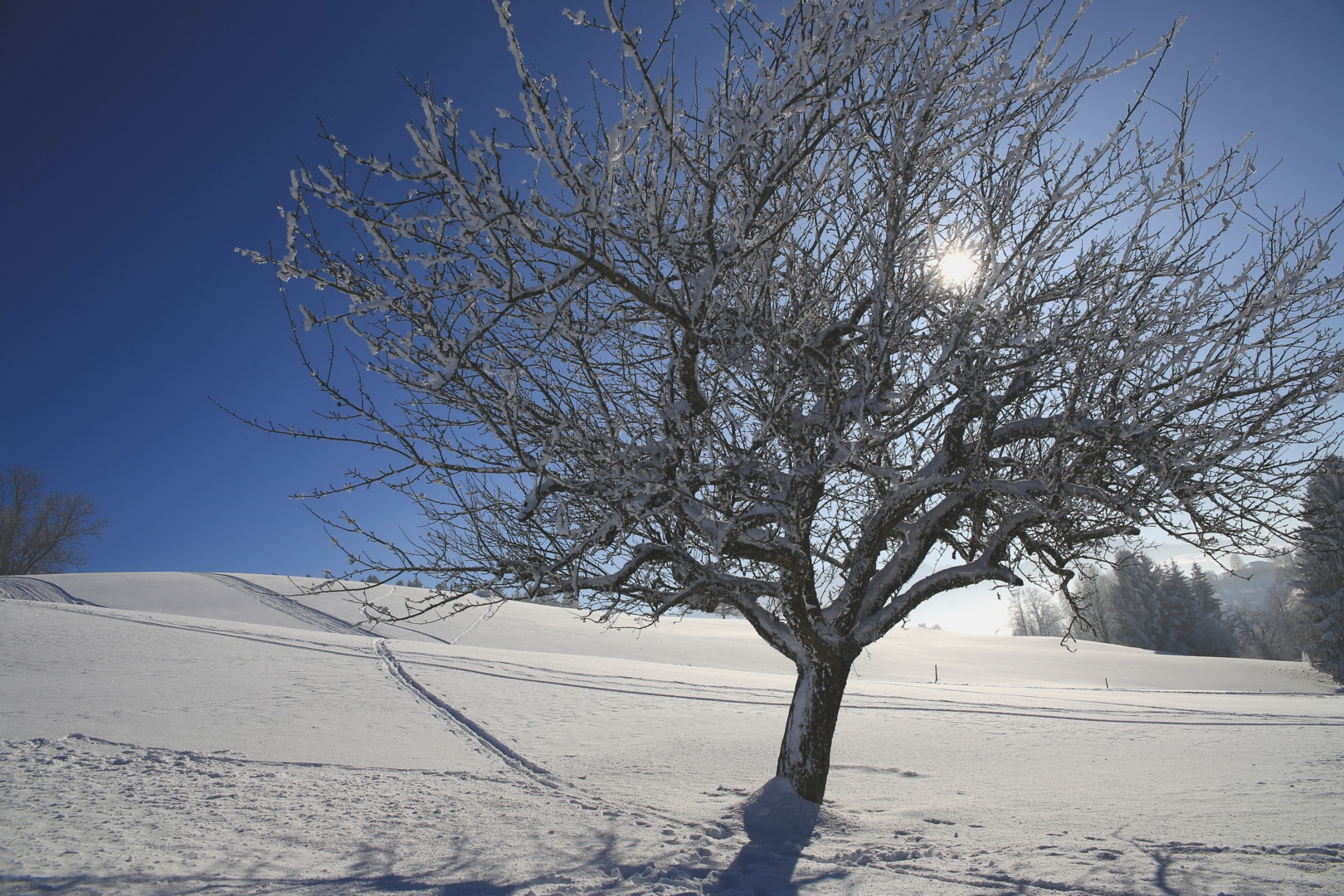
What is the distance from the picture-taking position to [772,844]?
4648 millimetres

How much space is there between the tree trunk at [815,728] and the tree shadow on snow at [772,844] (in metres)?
0.12

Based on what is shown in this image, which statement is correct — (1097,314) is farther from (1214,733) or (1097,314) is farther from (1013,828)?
(1214,733)

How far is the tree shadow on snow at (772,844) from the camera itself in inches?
147

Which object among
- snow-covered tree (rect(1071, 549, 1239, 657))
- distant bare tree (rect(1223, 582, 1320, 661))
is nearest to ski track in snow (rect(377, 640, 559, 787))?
snow-covered tree (rect(1071, 549, 1239, 657))

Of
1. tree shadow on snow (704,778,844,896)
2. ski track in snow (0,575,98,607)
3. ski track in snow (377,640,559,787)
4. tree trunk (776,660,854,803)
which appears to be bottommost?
ski track in snow (377,640,559,787)

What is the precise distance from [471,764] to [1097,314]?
7842 mm

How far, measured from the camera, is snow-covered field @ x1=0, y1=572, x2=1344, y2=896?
Result: 386cm

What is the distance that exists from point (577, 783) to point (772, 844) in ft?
9.29

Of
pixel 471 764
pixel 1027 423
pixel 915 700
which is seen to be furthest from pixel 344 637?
pixel 1027 423

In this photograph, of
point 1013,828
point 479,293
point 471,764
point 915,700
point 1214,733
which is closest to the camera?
point 479,293

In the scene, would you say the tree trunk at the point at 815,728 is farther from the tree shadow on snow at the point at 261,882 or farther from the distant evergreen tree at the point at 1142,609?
the distant evergreen tree at the point at 1142,609

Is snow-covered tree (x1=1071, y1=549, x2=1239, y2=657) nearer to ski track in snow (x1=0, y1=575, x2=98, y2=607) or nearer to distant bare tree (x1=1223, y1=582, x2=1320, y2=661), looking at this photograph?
distant bare tree (x1=1223, y1=582, x2=1320, y2=661)

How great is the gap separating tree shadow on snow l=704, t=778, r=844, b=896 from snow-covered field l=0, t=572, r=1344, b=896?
1.3 inches

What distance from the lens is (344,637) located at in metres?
22.5
